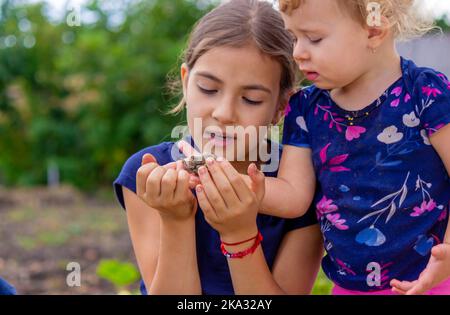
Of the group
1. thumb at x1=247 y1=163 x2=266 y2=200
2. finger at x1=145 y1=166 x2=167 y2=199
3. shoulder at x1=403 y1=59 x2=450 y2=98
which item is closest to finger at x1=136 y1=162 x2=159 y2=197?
finger at x1=145 y1=166 x2=167 y2=199

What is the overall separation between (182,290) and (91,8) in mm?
8340

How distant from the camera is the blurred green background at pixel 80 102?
796 cm

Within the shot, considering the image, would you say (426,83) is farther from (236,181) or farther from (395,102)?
(236,181)

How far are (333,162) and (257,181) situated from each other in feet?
0.91

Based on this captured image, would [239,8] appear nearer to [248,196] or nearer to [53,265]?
[248,196]

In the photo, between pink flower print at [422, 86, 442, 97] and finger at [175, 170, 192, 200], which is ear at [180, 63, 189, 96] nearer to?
finger at [175, 170, 192, 200]

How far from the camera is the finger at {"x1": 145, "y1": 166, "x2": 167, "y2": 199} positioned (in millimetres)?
1457

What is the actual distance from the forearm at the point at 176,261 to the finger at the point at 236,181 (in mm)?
221

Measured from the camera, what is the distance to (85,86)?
8672 millimetres

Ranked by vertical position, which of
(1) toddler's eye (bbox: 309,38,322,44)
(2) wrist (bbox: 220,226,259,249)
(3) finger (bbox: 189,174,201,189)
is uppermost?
(1) toddler's eye (bbox: 309,38,322,44)

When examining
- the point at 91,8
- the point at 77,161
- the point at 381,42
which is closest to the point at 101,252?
the point at 77,161

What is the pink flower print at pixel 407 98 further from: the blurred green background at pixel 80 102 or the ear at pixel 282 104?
the blurred green background at pixel 80 102

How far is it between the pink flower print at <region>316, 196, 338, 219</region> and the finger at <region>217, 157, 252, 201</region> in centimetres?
30

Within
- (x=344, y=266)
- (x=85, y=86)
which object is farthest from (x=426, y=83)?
(x=85, y=86)
